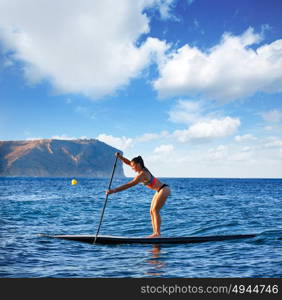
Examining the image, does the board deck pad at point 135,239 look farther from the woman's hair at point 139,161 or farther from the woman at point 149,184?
the woman's hair at point 139,161

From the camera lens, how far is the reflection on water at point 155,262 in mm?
7801

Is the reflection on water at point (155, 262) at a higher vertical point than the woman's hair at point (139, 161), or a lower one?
lower

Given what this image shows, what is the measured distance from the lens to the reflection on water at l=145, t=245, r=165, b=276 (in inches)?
307

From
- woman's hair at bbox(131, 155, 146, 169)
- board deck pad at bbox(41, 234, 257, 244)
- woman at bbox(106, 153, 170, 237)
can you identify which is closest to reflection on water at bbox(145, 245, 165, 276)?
board deck pad at bbox(41, 234, 257, 244)

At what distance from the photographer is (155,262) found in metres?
8.79

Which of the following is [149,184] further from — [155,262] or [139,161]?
[155,262]

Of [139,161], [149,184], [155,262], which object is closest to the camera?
[155,262]

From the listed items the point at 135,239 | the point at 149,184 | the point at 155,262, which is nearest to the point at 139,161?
the point at 149,184

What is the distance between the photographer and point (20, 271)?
7855mm

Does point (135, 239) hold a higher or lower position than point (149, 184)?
lower

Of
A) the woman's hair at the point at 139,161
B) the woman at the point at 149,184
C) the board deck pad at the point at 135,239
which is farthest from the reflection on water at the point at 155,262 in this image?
the woman's hair at the point at 139,161
